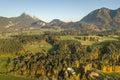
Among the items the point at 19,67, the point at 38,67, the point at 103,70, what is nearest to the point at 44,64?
the point at 38,67

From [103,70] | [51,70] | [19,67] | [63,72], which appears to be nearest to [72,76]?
[63,72]

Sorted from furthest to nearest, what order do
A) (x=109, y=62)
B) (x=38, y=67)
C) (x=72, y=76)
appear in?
(x=109, y=62) < (x=38, y=67) < (x=72, y=76)

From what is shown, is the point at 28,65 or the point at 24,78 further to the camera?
the point at 28,65

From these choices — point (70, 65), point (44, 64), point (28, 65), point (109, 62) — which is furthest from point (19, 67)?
point (109, 62)

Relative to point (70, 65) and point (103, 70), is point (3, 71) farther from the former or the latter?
point (103, 70)

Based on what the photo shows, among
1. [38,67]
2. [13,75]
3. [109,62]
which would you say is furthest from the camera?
[109,62]

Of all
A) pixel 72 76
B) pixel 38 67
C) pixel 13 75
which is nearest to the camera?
pixel 72 76

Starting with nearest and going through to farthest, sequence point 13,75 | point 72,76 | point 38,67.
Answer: point 72,76 → point 13,75 → point 38,67

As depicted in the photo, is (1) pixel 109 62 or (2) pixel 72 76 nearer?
(2) pixel 72 76

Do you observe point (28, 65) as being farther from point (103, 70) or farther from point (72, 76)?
point (103, 70)
